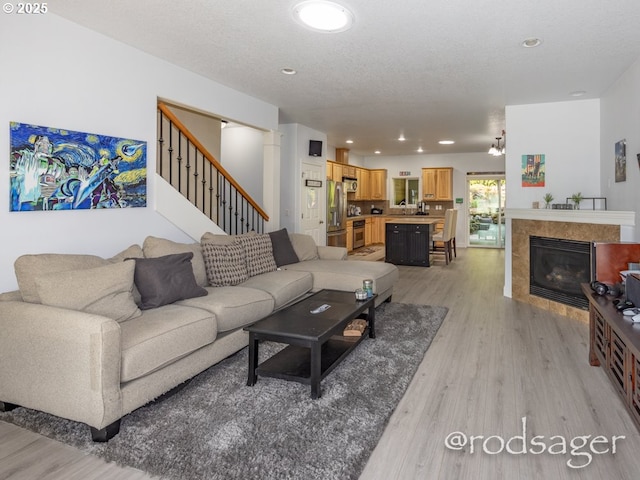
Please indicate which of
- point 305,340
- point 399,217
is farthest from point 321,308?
point 399,217

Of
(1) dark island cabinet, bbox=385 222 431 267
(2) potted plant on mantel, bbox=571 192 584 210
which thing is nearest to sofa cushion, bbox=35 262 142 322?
(2) potted plant on mantel, bbox=571 192 584 210

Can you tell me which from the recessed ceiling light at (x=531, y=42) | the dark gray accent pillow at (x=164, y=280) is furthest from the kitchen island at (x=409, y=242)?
the dark gray accent pillow at (x=164, y=280)

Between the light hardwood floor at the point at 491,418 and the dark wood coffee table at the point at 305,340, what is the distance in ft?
1.81

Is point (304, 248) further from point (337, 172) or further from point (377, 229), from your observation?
point (377, 229)

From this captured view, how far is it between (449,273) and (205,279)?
4938 millimetres

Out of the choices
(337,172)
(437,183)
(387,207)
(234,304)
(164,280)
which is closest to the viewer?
(164,280)

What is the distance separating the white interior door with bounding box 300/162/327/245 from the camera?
23.4 ft

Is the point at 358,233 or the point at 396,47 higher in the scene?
the point at 396,47

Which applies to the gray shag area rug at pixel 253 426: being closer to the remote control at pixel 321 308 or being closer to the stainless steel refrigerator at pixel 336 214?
the remote control at pixel 321 308

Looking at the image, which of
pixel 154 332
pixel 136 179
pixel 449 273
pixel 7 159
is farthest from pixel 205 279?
pixel 449 273

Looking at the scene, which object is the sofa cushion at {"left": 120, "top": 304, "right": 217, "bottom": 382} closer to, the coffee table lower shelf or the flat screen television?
the coffee table lower shelf

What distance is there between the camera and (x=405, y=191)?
11.8 meters

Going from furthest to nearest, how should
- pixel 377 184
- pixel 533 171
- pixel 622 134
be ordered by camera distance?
pixel 377 184, pixel 533 171, pixel 622 134

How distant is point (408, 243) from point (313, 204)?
2.20 m
